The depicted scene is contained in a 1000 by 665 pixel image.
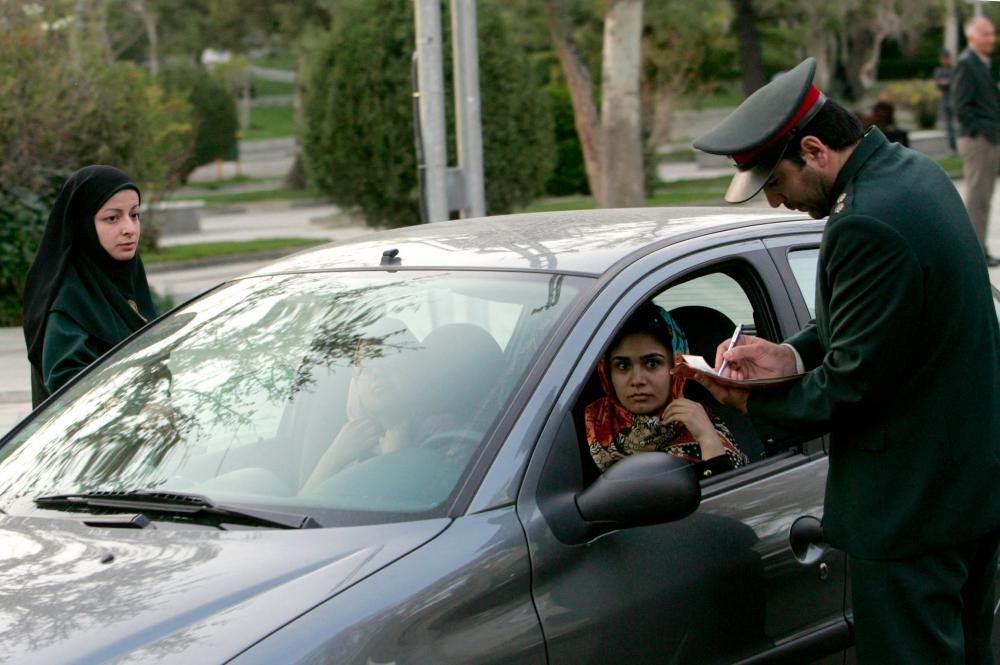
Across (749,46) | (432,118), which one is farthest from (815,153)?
(749,46)

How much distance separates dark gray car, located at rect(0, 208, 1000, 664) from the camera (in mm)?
2627

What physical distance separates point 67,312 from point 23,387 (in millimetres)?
6409

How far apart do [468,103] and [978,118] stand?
Result: 5423mm

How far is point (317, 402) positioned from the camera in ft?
10.9

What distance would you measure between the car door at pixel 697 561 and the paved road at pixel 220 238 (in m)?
6.36

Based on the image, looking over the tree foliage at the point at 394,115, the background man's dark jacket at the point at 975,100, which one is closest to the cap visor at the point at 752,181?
the background man's dark jacket at the point at 975,100

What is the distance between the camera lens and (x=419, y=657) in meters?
2.58

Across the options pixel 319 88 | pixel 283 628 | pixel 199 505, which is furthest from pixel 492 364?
pixel 319 88

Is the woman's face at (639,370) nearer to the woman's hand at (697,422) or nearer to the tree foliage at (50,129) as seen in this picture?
the woman's hand at (697,422)

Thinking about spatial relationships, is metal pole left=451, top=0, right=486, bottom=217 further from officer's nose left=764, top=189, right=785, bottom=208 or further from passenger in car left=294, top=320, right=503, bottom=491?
officer's nose left=764, top=189, right=785, bottom=208

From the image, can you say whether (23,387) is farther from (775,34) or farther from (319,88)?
(775,34)

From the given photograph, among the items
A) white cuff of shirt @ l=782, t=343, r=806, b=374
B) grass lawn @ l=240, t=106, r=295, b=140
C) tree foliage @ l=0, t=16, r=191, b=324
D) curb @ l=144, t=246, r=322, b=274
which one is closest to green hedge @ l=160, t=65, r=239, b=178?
grass lawn @ l=240, t=106, r=295, b=140

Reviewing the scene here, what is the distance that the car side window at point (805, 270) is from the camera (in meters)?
3.92

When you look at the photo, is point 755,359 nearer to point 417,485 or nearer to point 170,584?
point 417,485
